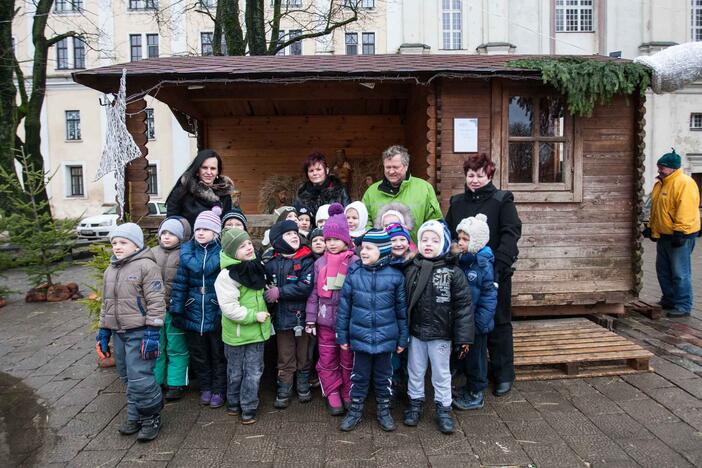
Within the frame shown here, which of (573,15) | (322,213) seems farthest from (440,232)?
(573,15)

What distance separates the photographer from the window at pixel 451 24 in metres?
25.8

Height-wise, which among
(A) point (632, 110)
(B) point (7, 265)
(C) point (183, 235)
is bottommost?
(B) point (7, 265)

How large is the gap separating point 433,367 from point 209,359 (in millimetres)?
1952

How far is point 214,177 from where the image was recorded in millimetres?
4836

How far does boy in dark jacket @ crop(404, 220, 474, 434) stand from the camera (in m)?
3.71

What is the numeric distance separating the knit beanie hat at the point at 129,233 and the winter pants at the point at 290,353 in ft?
4.49

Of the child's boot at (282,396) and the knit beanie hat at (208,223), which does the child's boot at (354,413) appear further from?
the knit beanie hat at (208,223)

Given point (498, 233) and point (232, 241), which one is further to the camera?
point (498, 233)

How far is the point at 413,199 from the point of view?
449 cm

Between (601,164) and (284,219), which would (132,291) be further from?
(601,164)

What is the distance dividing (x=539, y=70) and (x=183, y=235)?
429cm

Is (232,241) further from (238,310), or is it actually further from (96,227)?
(96,227)

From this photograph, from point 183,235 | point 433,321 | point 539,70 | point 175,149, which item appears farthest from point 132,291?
point 175,149

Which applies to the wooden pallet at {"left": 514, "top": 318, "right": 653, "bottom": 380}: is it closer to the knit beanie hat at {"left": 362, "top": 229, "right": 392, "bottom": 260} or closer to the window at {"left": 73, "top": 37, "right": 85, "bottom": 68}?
the knit beanie hat at {"left": 362, "top": 229, "right": 392, "bottom": 260}
